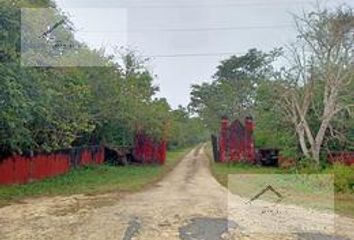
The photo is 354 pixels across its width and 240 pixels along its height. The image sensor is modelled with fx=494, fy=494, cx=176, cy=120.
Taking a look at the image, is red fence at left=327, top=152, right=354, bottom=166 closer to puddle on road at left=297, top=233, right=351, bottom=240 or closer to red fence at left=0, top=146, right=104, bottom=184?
red fence at left=0, top=146, right=104, bottom=184

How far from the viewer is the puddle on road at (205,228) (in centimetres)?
895

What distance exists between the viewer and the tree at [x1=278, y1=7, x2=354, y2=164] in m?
23.4

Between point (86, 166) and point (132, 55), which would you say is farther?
point (132, 55)

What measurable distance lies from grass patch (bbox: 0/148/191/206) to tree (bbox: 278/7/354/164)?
28.6 feet

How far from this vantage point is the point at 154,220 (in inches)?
Answer: 404

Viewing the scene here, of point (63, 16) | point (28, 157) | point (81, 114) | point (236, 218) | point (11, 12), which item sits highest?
point (63, 16)

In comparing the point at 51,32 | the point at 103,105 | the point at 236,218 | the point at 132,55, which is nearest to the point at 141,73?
the point at 132,55

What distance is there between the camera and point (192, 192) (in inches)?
608

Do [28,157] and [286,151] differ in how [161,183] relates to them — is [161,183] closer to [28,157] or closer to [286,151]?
[28,157]

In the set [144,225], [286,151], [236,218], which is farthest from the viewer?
[286,151]

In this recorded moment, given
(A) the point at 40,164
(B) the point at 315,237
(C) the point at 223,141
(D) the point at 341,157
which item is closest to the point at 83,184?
(A) the point at 40,164

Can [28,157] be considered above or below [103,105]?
below

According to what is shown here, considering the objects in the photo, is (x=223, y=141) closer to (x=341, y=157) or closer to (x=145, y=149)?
(x=145, y=149)

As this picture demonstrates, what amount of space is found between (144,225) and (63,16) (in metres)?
10.3
